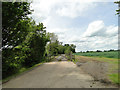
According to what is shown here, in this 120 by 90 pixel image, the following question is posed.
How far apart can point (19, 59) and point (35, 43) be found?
20.4 ft

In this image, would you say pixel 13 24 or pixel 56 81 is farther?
pixel 13 24

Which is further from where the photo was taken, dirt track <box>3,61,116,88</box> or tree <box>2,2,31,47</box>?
tree <box>2,2,31,47</box>

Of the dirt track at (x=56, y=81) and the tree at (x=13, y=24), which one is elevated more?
the tree at (x=13, y=24)

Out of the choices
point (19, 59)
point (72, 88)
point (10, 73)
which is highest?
point (19, 59)

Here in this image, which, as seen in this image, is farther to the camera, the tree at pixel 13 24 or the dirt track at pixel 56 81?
the tree at pixel 13 24

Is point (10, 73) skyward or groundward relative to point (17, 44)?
groundward

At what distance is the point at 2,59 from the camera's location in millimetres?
6359

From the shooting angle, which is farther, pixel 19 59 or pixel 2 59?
pixel 19 59

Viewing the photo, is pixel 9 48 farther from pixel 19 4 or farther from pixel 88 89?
pixel 88 89

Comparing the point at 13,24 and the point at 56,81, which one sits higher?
the point at 13,24

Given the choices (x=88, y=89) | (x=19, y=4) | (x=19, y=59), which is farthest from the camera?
(x=19, y=59)

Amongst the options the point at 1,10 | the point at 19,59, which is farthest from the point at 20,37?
the point at 1,10

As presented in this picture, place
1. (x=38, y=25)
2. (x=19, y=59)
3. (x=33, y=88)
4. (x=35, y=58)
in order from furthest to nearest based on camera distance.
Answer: (x=38, y=25) < (x=35, y=58) < (x=19, y=59) < (x=33, y=88)

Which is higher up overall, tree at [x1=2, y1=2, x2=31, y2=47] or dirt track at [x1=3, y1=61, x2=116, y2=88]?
tree at [x1=2, y1=2, x2=31, y2=47]
